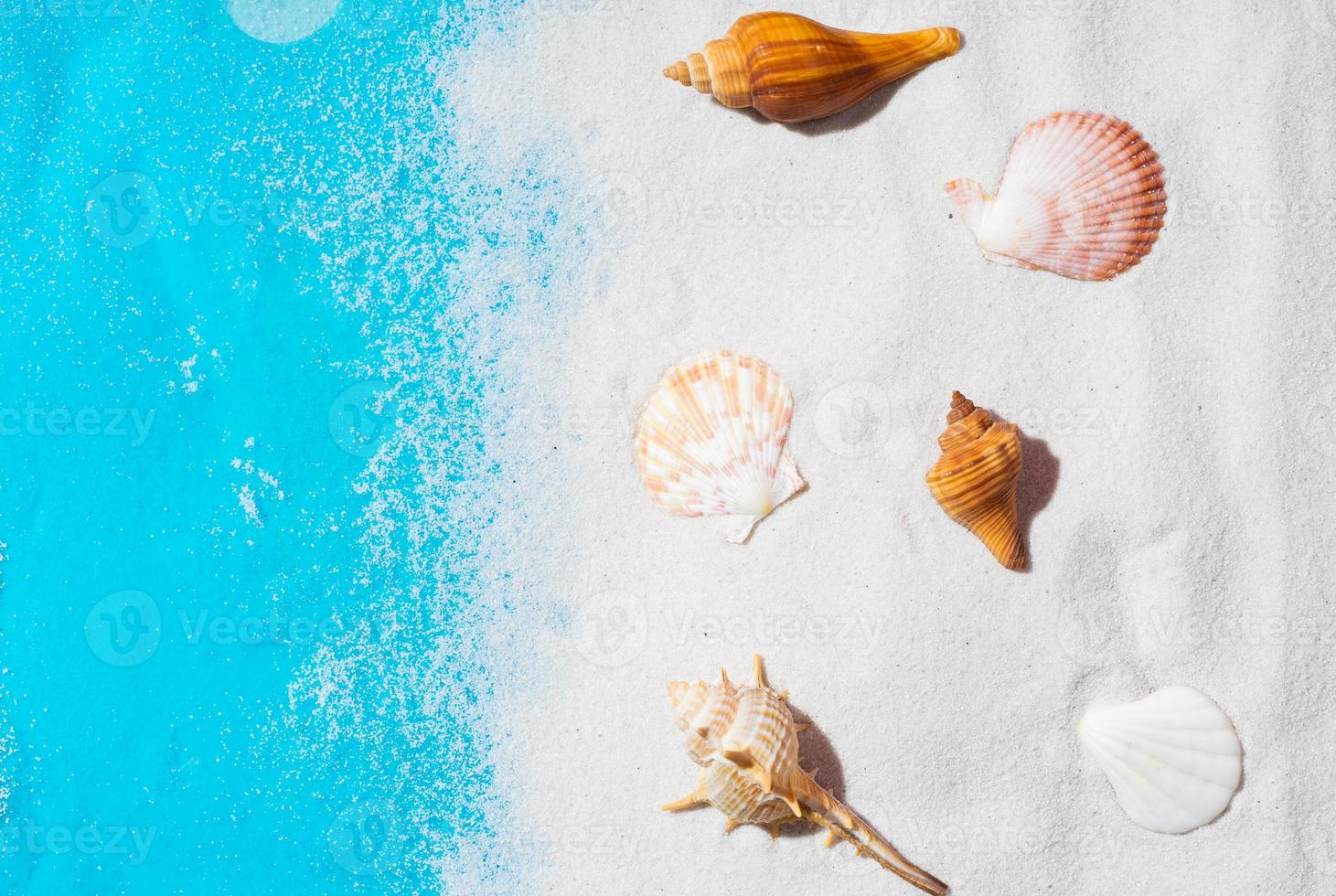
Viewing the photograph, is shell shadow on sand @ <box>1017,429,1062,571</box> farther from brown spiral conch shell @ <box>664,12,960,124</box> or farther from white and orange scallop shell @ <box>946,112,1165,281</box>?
brown spiral conch shell @ <box>664,12,960,124</box>

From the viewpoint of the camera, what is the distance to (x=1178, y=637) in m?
2.36

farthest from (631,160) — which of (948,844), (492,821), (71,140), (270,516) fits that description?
(948,844)

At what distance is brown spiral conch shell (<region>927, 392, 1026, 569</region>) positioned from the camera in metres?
2.21

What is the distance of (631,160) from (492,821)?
181 centimetres

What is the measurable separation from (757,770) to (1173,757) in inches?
41.7

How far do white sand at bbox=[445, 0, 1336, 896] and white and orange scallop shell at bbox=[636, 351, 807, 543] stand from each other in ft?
0.21

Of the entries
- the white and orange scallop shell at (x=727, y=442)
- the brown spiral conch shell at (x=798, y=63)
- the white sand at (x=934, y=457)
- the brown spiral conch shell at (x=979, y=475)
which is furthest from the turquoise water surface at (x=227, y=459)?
the brown spiral conch shell at (x=979, y=475)

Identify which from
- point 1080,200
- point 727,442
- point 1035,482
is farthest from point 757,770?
point 1080,200

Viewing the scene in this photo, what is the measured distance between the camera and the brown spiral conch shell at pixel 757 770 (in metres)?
2.18

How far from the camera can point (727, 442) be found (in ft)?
7.88

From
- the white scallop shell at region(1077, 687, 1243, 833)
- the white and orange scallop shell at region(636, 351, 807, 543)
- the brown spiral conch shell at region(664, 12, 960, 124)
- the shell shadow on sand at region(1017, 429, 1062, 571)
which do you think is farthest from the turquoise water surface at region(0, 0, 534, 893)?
the white scallop shell at region(1077, 687, 1243, 833)

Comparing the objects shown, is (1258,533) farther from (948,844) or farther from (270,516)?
(270,516)

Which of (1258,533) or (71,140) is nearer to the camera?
(1258,533)

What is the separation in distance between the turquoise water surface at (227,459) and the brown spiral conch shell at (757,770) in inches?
25.5
